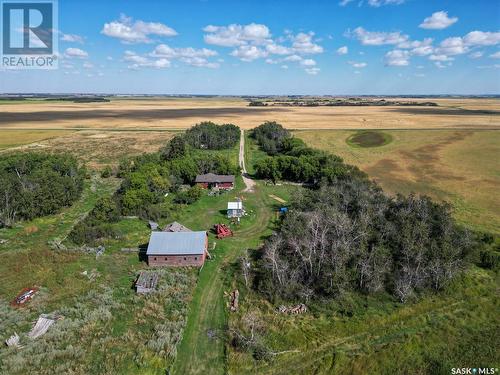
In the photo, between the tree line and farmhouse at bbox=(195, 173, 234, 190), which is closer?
farmhouse at bbox=(195, 173, 234, 190)

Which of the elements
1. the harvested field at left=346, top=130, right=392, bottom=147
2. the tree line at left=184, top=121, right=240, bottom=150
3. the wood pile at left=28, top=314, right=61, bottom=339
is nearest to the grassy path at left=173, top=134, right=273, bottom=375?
the wood pile at left=28, top=314, right=61, bottom=339

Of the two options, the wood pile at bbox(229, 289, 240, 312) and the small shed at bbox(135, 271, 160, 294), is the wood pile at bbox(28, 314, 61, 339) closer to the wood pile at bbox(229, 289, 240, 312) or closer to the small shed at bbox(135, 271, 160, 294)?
the small shed at bbox(135, 271, 160, 294)

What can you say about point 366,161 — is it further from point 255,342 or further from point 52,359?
point 52,359

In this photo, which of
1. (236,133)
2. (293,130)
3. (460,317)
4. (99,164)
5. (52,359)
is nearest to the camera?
(52,359)

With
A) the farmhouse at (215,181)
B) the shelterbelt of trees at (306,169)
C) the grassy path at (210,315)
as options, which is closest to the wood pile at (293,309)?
the grassy path at (210,315)

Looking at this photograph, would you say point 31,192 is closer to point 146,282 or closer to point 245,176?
point 146,282

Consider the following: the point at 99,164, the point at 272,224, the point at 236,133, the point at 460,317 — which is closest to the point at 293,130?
the point at 236,133

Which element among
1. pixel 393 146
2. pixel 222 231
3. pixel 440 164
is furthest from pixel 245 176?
pixel 393 146
